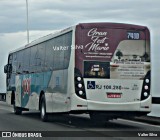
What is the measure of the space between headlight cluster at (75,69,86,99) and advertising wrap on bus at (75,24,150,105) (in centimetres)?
12

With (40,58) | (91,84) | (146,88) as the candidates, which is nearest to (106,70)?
(91,84)

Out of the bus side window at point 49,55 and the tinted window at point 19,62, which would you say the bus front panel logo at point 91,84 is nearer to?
the bus side window at point 49,55

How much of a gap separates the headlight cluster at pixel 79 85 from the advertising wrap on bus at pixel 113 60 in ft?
0.39

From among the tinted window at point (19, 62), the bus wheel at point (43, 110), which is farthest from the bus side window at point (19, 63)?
the bus wheel at point (43, 110)

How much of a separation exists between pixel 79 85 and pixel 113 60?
1.42 meters

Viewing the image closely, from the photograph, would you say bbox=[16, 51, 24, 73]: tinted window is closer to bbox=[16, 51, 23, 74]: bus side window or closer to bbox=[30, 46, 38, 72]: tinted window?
Result: bbox=[16, 51, 23, 74]: bus side window

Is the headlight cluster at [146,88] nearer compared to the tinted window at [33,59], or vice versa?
the headlight cluster at [146,88]

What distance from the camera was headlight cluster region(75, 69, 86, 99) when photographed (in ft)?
56.5

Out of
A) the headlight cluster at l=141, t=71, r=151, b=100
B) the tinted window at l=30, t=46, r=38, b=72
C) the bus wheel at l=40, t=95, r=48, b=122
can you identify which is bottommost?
the bus wheel at l=40, t=95, r=48, b=122

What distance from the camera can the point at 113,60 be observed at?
17516 millimetres

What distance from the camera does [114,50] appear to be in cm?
1756

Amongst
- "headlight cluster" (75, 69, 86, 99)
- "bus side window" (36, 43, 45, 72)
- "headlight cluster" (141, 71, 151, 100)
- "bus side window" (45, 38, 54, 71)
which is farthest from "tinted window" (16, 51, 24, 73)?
"headlight cluster" (141, 71, 151, 100)

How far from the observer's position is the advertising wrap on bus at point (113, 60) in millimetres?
17328

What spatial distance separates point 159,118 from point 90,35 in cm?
533
